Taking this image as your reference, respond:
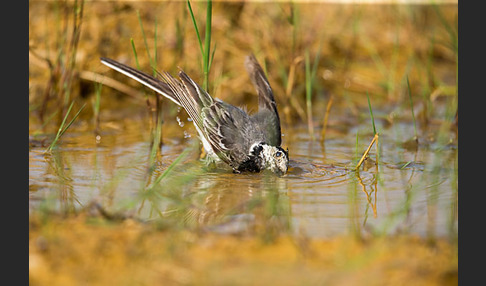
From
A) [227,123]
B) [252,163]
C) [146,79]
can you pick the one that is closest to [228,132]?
[227,123]

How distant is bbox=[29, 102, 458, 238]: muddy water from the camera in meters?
5.05

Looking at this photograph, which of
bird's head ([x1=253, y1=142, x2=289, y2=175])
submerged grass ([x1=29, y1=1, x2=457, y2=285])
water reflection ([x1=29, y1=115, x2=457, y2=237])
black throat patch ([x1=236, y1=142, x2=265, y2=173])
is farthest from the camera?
black throat patch ([x1=236, y1=142, x2=265, y2=173])

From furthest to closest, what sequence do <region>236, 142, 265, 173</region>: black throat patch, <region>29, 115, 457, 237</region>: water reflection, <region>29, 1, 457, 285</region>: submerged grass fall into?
<region>236, 142, 265, 173</region>: black throat patch
<region>29, 115, 457, 237</region>: water reflection
<region>29, 1, 457, 285</region>: submerged grass

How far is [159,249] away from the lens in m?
4.35

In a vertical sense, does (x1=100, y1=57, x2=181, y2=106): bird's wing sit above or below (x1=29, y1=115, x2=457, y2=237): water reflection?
above

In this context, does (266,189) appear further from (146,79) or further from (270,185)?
(146,79)

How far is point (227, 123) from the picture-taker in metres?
7.24

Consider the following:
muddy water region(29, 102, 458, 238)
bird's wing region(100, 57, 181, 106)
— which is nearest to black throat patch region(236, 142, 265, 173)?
muddy water region(29, 102, 458, 238)

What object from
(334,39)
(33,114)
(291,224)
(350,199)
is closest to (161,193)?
(291,224)

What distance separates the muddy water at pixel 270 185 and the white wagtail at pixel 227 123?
0.69 ft

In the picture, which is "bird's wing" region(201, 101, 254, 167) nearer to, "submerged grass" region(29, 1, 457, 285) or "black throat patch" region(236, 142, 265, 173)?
"black throat patch" region(236, 142, 265, 173)

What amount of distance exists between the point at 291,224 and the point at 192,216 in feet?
2.78

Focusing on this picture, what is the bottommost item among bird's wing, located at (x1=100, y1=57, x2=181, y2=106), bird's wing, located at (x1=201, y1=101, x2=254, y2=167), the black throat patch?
the black throat patch

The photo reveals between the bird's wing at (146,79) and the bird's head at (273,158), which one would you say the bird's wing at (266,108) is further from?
the bird's wing at (146,79)
